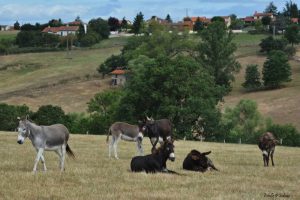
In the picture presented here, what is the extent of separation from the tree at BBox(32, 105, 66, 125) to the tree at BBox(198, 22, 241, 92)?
43.3 m

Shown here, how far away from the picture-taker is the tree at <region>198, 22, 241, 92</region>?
119312 mm

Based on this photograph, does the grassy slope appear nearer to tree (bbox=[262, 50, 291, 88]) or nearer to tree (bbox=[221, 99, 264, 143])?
tree (bbox=[221, 99, 264, 143])

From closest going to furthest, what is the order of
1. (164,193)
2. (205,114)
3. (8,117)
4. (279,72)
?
(164,193) < (205,114) < (8,117) < (279,72)

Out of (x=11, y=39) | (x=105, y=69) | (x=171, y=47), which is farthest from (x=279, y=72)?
(x=11, y=39)

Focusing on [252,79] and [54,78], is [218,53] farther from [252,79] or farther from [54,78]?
[54,78]

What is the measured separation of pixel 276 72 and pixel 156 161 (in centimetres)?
9888

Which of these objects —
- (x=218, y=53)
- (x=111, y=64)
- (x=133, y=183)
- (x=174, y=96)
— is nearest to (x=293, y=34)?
(x=218, y=53)

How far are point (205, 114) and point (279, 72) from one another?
52810mm

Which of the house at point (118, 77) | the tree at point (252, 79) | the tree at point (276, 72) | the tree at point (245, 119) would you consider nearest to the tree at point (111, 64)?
the house at point (118, 77)

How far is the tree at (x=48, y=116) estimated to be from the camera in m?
81.4

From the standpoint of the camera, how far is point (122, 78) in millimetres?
129375

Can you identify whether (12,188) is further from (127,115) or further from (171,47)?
(171,47)

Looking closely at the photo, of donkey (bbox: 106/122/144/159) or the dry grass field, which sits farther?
donkey (bbox: 106/122/144/159)

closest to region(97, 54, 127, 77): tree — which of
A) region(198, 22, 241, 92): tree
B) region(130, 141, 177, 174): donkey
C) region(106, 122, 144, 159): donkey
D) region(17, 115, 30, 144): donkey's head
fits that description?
region(198, 22, 241, 92): tree
